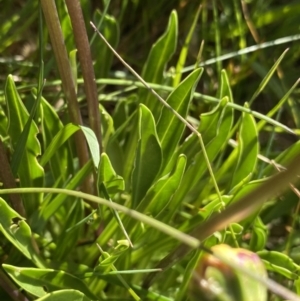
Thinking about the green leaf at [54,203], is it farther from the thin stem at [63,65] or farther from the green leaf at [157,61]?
the green leaf at [157,61]

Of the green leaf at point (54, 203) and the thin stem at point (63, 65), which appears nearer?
the thin stem at point (63, 65)

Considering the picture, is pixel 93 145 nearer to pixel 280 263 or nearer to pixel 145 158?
pixel 145 158

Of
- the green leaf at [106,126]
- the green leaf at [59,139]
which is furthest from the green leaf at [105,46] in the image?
the green leaf at [59,139]

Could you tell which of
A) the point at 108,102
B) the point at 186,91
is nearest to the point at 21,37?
the point at 108,102

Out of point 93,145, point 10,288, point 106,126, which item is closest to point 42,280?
point 10,288

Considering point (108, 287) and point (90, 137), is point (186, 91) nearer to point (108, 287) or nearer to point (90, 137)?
point (90, 137)

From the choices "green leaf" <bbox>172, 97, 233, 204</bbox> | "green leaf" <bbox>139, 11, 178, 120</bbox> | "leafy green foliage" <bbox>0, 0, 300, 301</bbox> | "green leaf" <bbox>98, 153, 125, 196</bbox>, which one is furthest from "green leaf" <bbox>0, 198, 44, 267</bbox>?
"green leaf" <bbox>139, 11, 178, 120</bbox>
